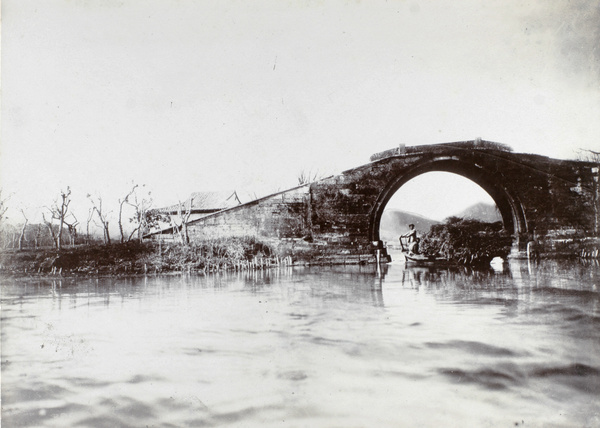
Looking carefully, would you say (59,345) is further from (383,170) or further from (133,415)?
(383,170)

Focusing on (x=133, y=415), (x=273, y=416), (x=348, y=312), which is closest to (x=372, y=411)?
(x=273, y=416)

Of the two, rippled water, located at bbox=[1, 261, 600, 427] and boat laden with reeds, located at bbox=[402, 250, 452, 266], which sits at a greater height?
boat laden with reeds, located at bbox=[402, 250, 452, 266]

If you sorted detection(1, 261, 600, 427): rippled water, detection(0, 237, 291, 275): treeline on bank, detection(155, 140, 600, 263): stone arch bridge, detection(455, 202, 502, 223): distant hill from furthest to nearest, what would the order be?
1. detection(155, 140, 600, 263): stone arch bridge
2. detection(455, 202, 502, 223): distant hill
3. detection(0, 237, 291, 275): treeline on bank
4. detection(1, 261, 600, 427): rippled water

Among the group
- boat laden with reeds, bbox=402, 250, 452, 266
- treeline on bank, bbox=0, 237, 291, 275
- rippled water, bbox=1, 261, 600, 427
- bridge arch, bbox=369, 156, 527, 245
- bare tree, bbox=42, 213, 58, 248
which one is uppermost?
bridge arch, bbox=369, 156, 527, 245

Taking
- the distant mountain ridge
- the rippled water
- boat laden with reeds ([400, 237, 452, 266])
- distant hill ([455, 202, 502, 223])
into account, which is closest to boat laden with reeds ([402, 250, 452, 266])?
boat laden with reeds ([400, 237, 452, 266])

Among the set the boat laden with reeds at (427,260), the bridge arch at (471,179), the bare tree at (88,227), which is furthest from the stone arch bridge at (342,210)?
the bare tree at (88,227)

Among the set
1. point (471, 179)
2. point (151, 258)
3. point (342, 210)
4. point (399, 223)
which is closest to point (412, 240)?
point (399, 223)

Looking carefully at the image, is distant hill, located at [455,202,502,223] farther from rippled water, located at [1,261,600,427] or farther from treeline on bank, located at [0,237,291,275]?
rippled water, located at [1,261,600,427]

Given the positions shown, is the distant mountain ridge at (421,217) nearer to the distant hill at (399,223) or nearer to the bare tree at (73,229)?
the distant hill at (399,223)
